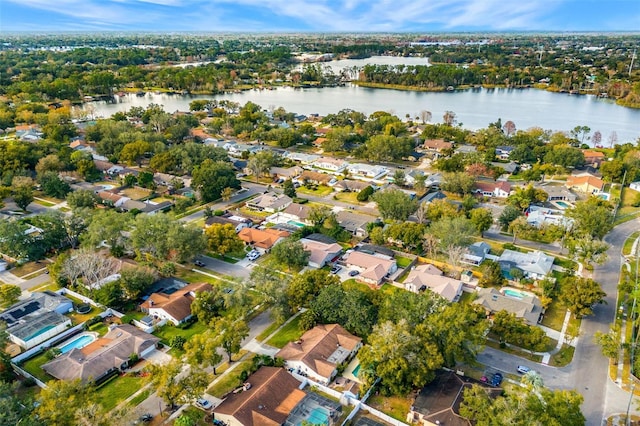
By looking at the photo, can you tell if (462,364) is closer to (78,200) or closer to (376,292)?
(376,292)

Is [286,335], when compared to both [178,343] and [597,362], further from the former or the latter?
[597,362]

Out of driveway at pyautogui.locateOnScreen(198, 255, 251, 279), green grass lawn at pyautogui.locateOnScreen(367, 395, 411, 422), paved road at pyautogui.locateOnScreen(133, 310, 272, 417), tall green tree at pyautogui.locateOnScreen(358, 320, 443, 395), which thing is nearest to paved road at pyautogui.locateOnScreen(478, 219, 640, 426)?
tall green tree at pyautogui.locateOnScreen(358, 320, 443, 395)

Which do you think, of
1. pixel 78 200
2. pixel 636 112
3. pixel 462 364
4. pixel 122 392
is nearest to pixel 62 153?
pixel 78 200

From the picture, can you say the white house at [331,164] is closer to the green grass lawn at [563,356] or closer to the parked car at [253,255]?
the parked car at [253,255]

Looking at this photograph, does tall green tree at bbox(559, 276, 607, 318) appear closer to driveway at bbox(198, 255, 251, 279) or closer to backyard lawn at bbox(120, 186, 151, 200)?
driveway at bbox(198, 255, 251, 279)

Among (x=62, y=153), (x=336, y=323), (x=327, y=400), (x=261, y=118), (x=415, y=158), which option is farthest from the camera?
(x=261, y=118)

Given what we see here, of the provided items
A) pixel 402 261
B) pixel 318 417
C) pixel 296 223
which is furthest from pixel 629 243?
pixel 318 417
